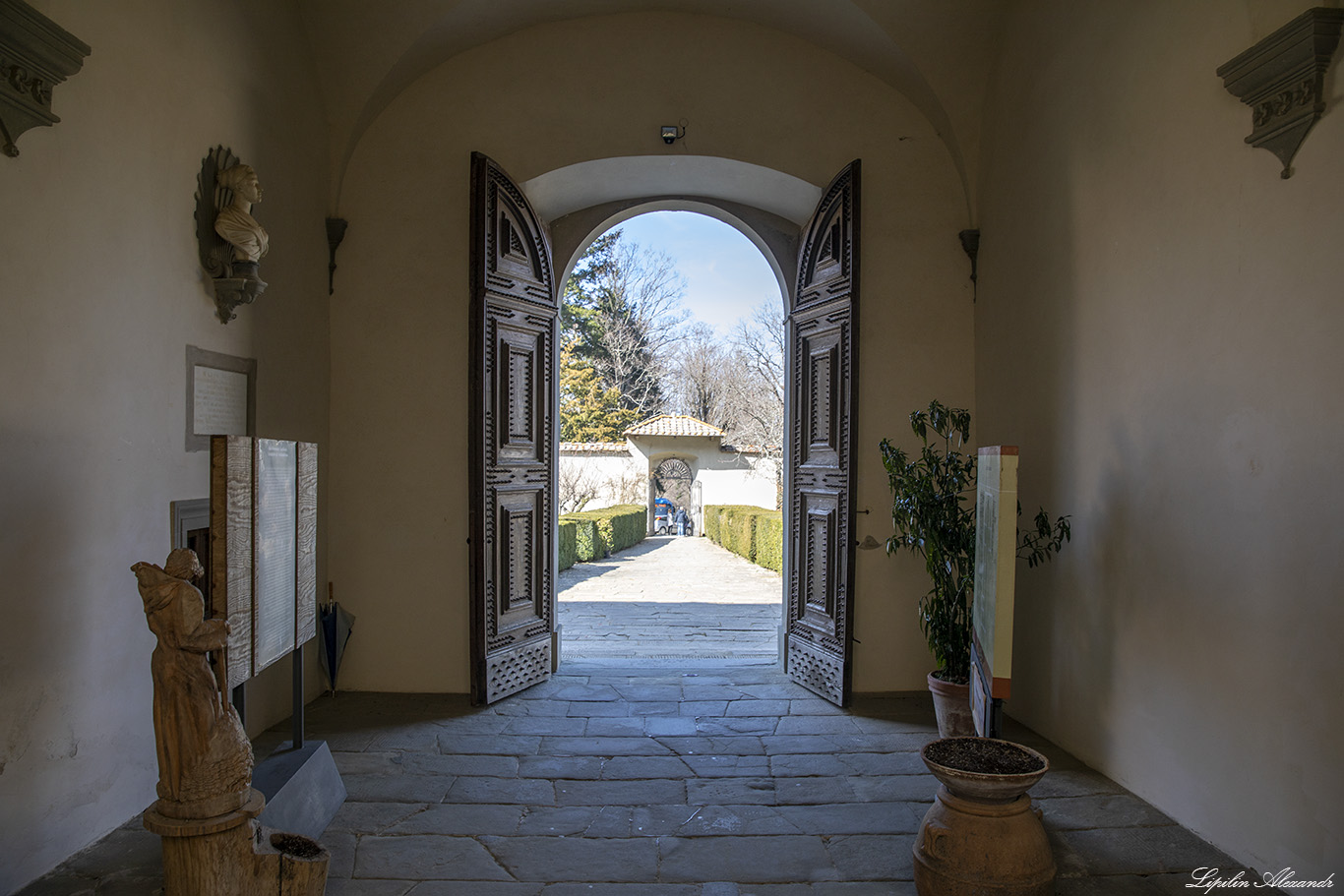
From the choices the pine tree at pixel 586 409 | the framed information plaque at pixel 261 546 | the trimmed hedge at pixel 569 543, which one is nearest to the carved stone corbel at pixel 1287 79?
the framed information plaque at pixel 261 546

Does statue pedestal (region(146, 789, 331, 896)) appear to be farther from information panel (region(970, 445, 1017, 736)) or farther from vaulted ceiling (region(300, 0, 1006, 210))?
vaulted ceiling (region(300, 0, 1006, 210))

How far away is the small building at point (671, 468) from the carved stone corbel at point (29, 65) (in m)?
17.9

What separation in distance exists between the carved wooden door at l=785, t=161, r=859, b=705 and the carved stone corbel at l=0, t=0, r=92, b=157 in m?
4.02

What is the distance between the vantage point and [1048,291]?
4.67 m

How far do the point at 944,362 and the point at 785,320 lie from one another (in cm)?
126

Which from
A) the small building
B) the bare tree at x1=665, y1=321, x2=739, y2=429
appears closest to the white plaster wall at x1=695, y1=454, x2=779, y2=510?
the small building

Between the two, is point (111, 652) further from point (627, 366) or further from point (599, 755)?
point (627, 366)

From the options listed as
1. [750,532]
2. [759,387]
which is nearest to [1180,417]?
[750,532]

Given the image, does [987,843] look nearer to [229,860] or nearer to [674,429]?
[229,860]

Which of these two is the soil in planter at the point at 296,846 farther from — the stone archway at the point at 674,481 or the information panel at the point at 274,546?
the stone archway at the point at 674,481

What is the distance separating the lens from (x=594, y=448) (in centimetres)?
2131

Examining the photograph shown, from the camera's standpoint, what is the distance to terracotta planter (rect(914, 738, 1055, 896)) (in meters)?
2.87

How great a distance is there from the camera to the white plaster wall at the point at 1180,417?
2.93m

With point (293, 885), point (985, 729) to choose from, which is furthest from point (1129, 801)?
point (293, 885)
